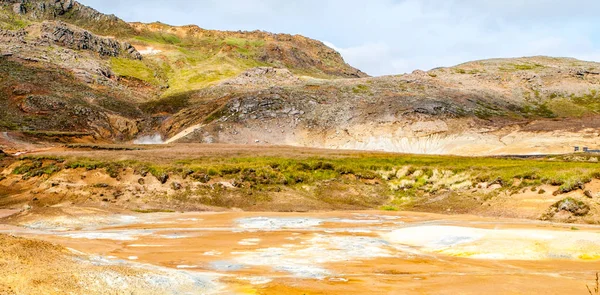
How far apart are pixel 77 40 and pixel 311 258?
A: 522 feet

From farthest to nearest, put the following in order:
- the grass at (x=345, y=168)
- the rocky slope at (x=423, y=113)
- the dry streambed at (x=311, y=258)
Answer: the rocky slope at (x=423, y=113)
the grass at (x=345, y=168)
the dry streambed at (x=311, y=258)

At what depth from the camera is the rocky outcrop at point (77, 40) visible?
152 m

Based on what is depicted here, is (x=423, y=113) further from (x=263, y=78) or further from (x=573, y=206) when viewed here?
(x=573, y=206)

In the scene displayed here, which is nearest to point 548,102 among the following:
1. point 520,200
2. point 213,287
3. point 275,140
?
point 275,140

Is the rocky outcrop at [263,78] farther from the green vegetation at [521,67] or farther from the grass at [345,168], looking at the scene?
the grass at [345,168]

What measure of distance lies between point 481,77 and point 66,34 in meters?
121

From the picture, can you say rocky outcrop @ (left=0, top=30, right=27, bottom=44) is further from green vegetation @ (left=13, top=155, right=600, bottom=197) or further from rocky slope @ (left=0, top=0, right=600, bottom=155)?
green vegetation @ (left=13, top=155, right=600, bottom=197)

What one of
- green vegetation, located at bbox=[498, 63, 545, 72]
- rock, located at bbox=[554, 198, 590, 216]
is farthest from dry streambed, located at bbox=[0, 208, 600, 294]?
green vegetation, located at bbox=[498, 63, 545, 72]

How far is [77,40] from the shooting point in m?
157

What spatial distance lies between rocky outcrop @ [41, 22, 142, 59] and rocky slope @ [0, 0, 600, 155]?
0.54 meters

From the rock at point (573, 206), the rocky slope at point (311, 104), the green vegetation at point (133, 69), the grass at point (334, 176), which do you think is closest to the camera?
the rock at point (573, 206)

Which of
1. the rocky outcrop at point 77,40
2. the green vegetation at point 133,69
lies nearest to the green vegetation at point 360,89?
the green vegetation at point 133,69

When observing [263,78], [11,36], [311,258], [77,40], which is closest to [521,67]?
[263,78]

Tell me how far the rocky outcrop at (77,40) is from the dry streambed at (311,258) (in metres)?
138
